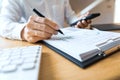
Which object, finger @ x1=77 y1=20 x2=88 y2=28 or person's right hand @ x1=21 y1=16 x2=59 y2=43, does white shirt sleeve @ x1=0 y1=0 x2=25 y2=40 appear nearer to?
person's right hand @ x1=21 y1=16 x2=59 y2=43

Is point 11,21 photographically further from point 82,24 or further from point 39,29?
point 82,24

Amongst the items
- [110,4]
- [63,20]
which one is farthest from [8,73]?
[110,4]

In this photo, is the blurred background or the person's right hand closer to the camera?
the person's right hand

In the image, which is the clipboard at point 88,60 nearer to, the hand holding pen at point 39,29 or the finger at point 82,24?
the hand holding pen at point 39,29

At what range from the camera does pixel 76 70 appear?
377 millimetres

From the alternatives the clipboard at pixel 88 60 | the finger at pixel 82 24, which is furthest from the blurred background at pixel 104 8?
the clipboard at pixel 88 60

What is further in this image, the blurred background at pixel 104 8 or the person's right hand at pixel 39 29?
the blurred background at pixel 104 8

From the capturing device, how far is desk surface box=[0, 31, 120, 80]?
351 mm

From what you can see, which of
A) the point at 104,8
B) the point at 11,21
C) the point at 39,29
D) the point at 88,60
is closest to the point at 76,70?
→ the point at 88,60

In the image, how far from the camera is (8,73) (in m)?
0.34

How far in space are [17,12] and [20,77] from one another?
0.66 meters

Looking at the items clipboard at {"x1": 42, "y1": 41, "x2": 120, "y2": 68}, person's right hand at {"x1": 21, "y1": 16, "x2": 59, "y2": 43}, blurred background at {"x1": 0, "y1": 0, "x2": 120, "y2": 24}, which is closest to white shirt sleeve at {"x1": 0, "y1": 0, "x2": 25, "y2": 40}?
person's right hand at {"x1": 21, "y1": 16, "x2": 59, "y2": 43}

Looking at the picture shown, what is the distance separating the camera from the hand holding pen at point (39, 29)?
59 cm

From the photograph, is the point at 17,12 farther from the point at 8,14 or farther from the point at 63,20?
the point at 63,20
